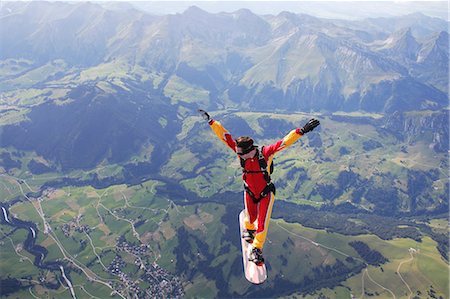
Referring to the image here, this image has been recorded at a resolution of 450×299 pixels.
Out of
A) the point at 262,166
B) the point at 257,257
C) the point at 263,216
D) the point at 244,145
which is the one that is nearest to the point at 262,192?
the point at 263,216

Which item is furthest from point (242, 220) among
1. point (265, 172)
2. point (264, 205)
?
point (265, 172)

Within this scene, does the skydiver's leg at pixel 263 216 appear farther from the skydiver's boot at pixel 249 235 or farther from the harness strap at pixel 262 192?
the skydiver's boot at pixel 249 235

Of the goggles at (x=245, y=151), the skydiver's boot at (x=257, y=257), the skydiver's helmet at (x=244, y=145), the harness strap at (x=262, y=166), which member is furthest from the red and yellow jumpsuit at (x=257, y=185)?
the skydiver's helmet at (x=244, y=145)

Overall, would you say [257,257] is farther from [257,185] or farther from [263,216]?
[257,185]

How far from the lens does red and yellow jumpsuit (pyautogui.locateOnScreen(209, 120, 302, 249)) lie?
25.1 metres

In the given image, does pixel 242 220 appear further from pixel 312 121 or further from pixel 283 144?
pixel 312 121

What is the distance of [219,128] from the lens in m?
25.3

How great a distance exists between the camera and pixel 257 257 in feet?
79.8

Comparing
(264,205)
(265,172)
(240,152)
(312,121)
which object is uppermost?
(312,121)

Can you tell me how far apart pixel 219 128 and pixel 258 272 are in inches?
365

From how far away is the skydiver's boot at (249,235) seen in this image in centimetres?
2677

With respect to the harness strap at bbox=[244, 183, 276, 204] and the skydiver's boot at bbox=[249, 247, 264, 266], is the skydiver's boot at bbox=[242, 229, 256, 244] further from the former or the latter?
the harness strap at bbox=[244, 183, 276, 204]

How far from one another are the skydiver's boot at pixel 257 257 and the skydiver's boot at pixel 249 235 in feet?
5.41

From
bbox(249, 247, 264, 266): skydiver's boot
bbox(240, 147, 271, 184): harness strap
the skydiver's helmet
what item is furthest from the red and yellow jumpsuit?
the skydiver's helmet
